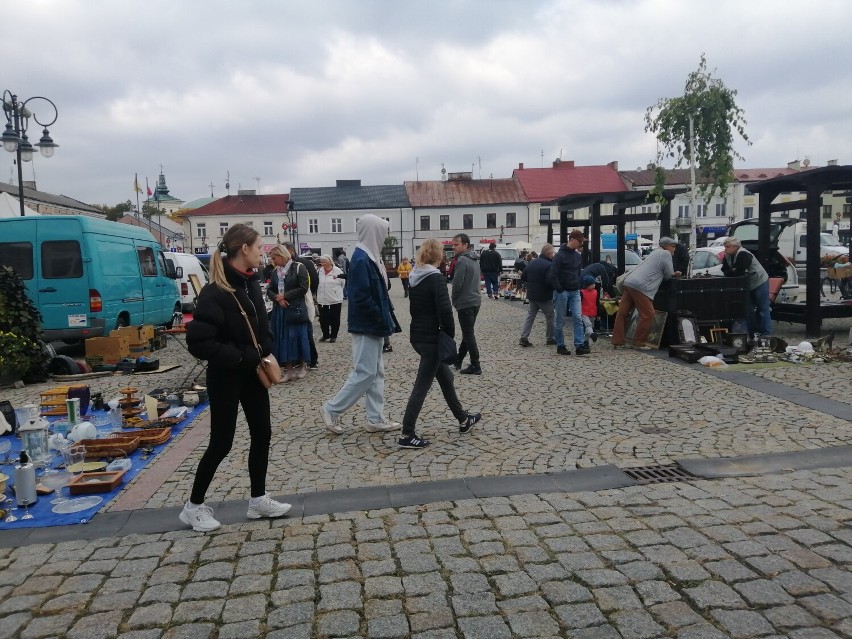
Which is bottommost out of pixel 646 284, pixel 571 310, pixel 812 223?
pixel 571 310

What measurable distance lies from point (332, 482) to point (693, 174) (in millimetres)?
21750

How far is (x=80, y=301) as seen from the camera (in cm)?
1208

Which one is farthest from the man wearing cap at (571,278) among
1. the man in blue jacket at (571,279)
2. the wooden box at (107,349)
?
the wooden box at (107,349)

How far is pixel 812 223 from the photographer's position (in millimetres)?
11234

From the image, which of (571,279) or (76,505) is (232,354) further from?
(571,279)

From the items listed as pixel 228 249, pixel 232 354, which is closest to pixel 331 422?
pixel 232 354

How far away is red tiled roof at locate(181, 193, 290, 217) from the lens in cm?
7150

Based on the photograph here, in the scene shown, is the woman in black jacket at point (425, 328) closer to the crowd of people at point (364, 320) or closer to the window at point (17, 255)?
the crowd of people at point (364, 320)

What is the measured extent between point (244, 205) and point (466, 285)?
68040 mm

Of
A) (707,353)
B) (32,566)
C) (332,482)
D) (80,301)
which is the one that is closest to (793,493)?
(332,482)

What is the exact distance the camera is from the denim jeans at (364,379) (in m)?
6.11

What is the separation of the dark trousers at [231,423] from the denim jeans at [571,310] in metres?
7.24

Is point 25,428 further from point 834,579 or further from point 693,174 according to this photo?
point 693,174

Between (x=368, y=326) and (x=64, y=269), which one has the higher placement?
(x=64, y=269)
